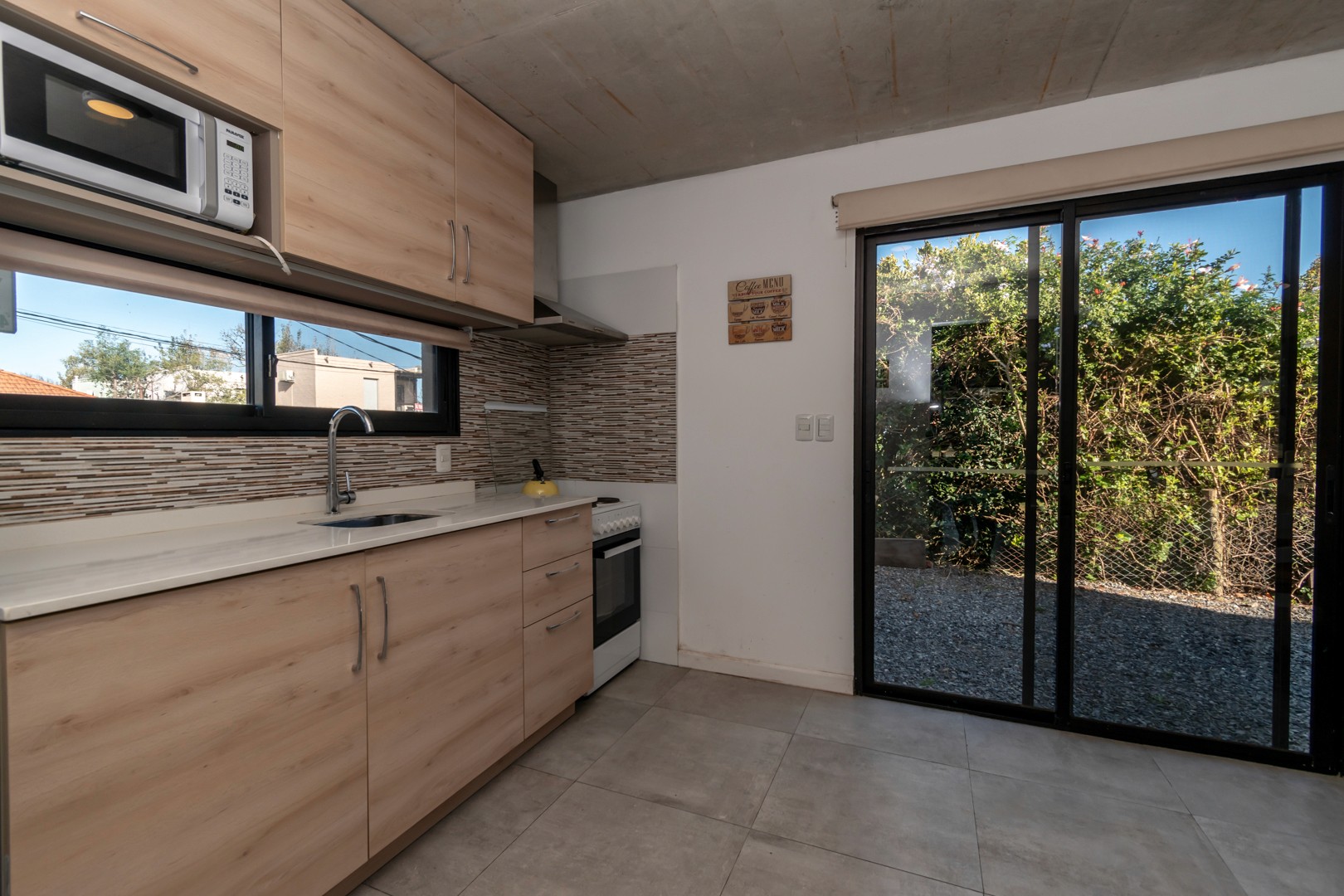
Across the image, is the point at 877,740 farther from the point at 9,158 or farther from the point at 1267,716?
the point at 9,158

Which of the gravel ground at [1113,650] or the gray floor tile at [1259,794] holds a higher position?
the gravel ground at [1113,650]

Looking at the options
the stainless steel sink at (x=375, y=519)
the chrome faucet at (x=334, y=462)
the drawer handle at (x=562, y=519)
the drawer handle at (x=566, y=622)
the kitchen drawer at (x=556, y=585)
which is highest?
the chrome faucet at (x=334, y=462)

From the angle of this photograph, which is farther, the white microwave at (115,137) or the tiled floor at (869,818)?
the tiled floor at (869,818)

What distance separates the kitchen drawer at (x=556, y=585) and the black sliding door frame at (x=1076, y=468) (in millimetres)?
1192

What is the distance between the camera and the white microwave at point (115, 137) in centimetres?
104

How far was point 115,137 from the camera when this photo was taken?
1177 millimetres

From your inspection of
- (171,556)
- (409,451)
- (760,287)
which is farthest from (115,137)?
(760,287)

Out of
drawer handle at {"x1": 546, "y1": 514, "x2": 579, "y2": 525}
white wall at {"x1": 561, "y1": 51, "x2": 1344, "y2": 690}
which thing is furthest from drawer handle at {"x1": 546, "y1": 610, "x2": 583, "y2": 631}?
white wall at {"x1": 561, "y1": 51, "x2": 1344, "y2": 690}

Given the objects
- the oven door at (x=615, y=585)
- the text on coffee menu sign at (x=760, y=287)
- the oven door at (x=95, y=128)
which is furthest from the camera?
the text on coffee menu sign at (x=760, y=287)

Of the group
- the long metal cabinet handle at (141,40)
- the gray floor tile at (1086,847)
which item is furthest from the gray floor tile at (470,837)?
the long metal cabinet handle at (141,40)

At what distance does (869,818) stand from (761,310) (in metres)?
2.01

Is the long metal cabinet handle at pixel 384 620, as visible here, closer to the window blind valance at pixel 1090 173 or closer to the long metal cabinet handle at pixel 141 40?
the long metal cabinet handle at pixel 141 40

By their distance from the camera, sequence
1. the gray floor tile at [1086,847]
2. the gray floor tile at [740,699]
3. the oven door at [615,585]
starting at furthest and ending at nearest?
the oven door at [615,585] < the gray floor tile at [740,699] < the gray floor tile at [1086,847]

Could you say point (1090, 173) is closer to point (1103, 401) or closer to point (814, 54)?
point (1103, 401)
